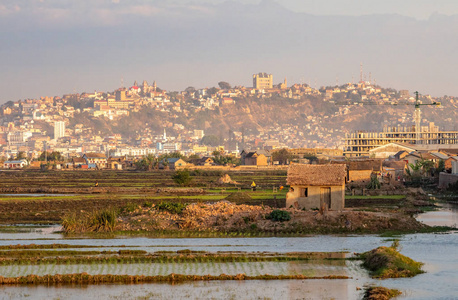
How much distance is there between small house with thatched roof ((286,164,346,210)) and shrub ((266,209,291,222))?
4.19m

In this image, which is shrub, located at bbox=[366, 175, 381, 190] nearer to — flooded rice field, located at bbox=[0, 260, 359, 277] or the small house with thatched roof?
the small house with thatched roof

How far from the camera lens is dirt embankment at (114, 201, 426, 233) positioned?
38312mm

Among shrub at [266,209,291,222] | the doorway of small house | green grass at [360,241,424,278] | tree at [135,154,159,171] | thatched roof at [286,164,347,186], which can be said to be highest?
thatched roof at [286,164,347,186]

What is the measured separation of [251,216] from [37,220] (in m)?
11.8

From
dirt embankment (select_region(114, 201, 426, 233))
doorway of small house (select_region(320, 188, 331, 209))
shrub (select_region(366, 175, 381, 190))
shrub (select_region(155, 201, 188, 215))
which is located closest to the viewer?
dirt embankment (select_region(114, 201, 426, 233))

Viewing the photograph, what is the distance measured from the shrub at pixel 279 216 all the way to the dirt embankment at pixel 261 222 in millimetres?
184

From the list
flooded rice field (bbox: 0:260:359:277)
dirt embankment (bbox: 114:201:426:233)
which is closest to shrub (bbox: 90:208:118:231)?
dirt embankment (bbox: 114:201:426:233)

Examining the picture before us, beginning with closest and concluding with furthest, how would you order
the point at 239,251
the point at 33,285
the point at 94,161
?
the point at 33,285 → the point at 239,251 → the point at 94,161

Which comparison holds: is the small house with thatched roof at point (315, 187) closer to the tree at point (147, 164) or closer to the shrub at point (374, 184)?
the shrub at point (374, 184)

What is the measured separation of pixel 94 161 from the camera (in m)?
186

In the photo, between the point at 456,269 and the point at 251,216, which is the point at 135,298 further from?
the point at 251,216

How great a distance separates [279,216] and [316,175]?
5752mm

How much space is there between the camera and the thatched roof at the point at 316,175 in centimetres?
4366

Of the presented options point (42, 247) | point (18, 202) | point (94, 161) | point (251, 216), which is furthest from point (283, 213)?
point (94, 161)
